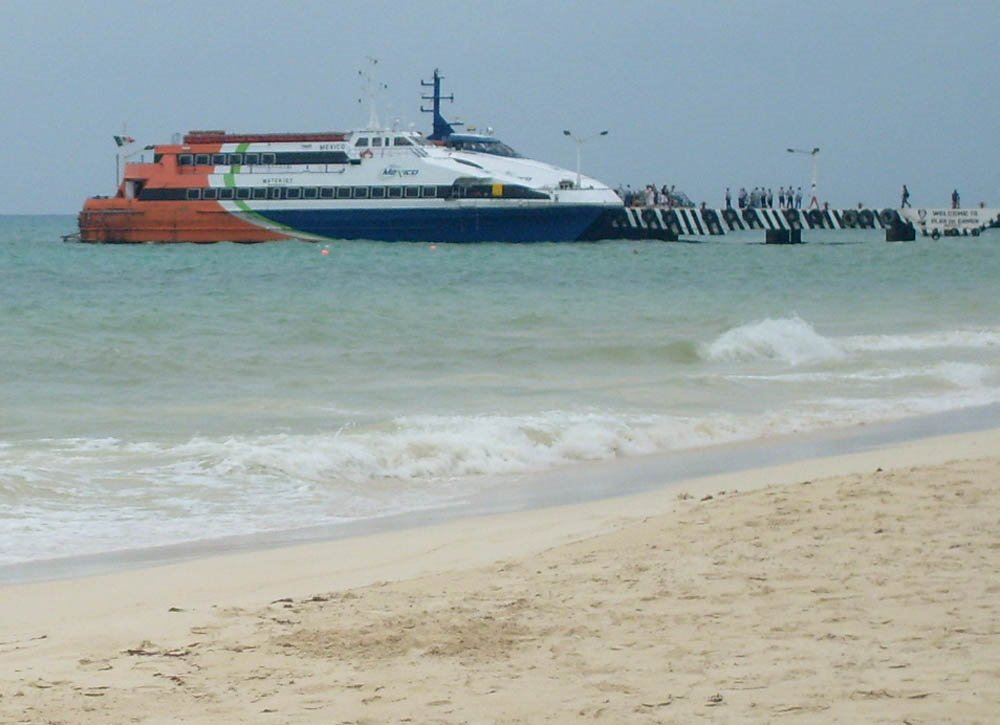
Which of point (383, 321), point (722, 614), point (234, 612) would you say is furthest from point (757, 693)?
point (383, 321)

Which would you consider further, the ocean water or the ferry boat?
the ferry boat

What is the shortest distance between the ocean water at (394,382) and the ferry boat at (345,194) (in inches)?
596

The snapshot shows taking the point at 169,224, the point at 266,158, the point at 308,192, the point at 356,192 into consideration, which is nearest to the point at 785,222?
the point at 356,192

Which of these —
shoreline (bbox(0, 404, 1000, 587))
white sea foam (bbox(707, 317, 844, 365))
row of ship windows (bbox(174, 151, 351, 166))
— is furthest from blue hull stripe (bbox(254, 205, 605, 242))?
shoreline (bbox(0, 404, 1000, 587))

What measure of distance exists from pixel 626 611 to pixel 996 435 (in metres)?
6.35

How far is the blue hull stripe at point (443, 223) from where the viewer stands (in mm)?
49688

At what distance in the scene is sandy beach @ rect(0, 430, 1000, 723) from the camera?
393 cm

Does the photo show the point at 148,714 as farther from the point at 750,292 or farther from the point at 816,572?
the point at 750,292

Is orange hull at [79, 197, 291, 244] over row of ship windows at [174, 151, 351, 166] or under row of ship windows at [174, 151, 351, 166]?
under

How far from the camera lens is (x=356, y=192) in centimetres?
5044

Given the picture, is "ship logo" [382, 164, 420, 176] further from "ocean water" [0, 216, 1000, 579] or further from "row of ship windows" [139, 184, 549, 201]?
"ocean water" [0, 216, 1000, 579]

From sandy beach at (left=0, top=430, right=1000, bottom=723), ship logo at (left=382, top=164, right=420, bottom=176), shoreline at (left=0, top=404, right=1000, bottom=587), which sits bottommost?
shoreline at (left=0, top=404, right=1000, bottom=587)

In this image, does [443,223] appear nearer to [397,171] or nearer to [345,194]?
[397,171]

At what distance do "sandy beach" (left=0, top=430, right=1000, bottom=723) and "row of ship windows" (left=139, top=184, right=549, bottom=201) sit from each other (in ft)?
142
